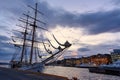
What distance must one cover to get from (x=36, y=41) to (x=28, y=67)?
44.9ft

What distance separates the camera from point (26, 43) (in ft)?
269

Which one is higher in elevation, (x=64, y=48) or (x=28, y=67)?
(x=64, y=48)

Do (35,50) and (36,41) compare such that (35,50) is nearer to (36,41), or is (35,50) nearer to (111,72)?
(36,41)

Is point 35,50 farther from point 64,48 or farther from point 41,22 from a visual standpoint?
point 64,48

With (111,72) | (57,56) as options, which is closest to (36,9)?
(57,56)

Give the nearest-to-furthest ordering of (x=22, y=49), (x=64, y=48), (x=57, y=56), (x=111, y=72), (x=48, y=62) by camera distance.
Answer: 1. (x=64, y=48)
2. (x=57, y=56)
3. (x=48, y=62)
4. (x=22, y=49)
5. (x=111, y=72)

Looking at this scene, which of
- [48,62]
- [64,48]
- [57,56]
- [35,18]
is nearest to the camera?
[64,48]

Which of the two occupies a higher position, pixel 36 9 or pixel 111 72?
pixel 36 9

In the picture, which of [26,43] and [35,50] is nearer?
[35,50]

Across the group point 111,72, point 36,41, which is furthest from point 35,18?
point 111,72

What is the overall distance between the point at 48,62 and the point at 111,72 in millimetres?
46100

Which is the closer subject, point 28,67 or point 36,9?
point 28,67

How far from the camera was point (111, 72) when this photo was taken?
289 ft

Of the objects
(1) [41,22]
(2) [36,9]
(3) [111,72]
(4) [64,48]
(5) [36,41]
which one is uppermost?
(2) [36,9]
